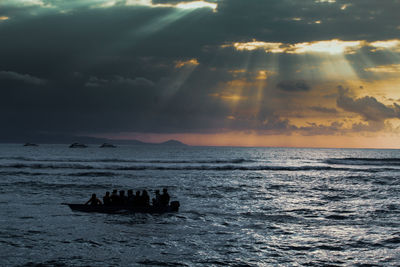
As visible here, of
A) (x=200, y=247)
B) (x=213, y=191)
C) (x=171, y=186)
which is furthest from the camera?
(x=171, y=186)

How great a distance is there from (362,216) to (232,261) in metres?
14.5

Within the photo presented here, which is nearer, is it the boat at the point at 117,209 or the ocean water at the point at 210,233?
the ocean water at the point at 210,233

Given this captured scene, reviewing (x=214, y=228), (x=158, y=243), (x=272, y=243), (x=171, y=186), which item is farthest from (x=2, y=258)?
(x=171, y=186)

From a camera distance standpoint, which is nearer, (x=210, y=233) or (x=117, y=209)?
(x=210, y=233)

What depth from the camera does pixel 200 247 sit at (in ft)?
54.0

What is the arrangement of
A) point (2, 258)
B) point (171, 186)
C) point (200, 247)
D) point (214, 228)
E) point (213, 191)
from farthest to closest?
point (171, 186), point (213, 191), point (214, 228), point (200, 247), point (2, 258)

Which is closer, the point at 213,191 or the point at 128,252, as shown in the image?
the point at 128,252

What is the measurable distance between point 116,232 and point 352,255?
12.3m

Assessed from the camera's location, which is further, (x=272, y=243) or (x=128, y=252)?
(x=272, y=243)

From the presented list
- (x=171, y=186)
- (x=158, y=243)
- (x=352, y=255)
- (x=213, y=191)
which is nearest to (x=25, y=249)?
(x=158, y=243)

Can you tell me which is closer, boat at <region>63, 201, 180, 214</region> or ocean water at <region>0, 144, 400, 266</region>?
ocean water at <region>0, 144, 400, 266</region>

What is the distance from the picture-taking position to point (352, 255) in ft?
50.2

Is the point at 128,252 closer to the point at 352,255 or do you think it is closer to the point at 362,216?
the point at 352,255

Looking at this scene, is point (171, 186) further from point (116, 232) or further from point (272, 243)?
Answer: point (272, 243)
